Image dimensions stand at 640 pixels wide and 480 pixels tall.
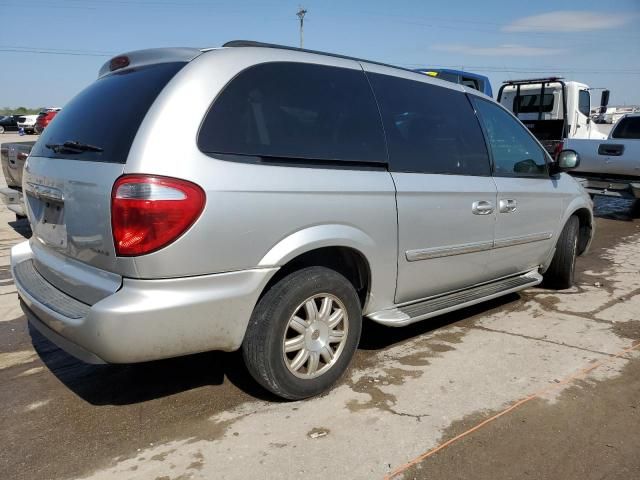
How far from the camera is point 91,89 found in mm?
3258

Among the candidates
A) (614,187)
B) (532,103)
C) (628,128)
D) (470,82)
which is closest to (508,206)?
(614,187)

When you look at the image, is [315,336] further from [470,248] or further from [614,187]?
[614,187]

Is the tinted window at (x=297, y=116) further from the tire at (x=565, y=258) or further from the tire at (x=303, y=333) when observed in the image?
the tire at (x=565, y=258)

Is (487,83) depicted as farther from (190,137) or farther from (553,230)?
(190,137)

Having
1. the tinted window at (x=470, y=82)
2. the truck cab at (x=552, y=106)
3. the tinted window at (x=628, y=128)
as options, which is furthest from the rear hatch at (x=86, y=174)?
the tinted window at (x=470, y=82)

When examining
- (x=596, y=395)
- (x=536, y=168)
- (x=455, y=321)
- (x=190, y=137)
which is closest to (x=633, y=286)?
(x=536, y=168)

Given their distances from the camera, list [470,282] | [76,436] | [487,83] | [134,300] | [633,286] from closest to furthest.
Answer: [134,300] < [76,436] < [470,282] < [633,286] < [487,83]

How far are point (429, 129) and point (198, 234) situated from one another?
196cm

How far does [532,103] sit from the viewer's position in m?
14.5

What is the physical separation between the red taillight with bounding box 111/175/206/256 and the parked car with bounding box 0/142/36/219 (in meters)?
4.55

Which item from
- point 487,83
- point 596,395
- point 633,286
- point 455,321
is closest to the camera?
point 596,395

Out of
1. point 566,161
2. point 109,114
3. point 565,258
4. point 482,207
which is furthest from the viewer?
point 565,258

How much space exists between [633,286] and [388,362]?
134 inches

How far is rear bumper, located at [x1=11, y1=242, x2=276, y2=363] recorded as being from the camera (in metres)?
2.40
